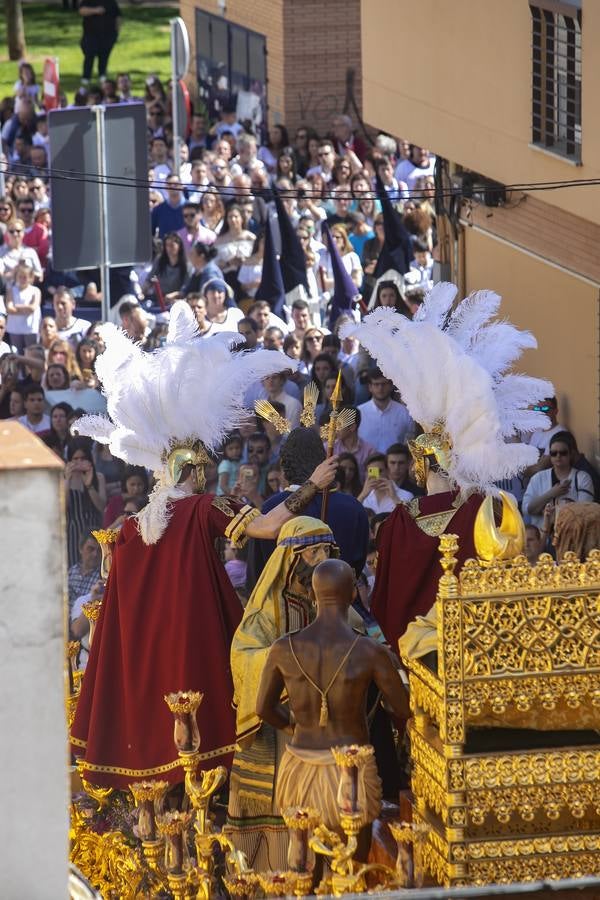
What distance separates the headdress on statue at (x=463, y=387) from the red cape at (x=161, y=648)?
92 centimetres

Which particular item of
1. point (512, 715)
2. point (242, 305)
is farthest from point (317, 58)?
point (512, 715)

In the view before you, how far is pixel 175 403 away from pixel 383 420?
4917 millimetres

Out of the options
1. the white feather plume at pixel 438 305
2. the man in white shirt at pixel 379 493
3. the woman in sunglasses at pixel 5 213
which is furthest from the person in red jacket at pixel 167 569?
the woman in sunglasses at pixel 5 213

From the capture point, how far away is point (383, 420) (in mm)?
12492

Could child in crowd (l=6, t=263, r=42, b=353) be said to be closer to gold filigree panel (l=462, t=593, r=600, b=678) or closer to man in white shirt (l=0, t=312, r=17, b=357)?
man in white shirt (l=0, t=312, r=17, b=357)

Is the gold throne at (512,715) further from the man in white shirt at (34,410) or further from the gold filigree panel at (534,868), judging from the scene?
the man in white shirt at (34,410)

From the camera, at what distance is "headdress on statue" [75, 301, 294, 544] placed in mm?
7691

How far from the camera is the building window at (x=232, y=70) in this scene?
89.8 ft

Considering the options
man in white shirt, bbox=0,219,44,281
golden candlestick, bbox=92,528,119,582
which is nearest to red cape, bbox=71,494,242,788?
golden candlestick, bbox=92,528,119,582

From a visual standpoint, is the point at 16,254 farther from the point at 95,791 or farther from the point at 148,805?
the point at 148,805

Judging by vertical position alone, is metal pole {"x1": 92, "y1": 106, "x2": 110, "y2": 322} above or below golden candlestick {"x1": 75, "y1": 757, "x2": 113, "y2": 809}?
above

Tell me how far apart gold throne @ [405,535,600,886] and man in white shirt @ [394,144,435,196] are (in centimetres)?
1500

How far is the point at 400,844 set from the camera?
569cm

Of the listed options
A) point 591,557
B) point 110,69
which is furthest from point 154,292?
point 110,69
